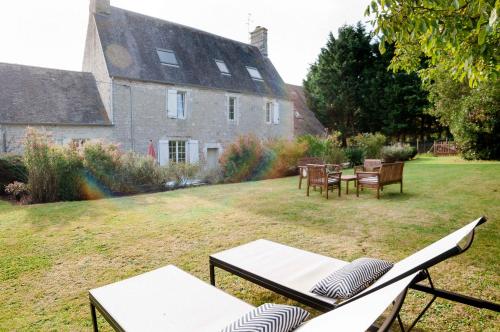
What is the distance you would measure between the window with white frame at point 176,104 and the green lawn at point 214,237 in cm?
868

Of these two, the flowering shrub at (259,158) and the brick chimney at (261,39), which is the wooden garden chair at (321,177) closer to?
the flowering shrub at (259,158)

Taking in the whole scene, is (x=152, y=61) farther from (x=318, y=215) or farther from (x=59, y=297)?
(x=59, y=297)

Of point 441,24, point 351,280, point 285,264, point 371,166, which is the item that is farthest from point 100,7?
point 351,280

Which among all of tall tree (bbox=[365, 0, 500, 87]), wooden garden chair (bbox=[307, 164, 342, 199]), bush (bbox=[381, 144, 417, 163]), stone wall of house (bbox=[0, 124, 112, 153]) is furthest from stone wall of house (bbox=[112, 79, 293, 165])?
tall tree (bbox=[365, 0, 500, 87])

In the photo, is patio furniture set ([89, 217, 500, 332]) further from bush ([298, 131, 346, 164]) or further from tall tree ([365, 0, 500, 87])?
bush ([298, 131, 346, 164])

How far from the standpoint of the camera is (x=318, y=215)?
6043mm

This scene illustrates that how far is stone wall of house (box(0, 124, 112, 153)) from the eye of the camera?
12508 millimetres

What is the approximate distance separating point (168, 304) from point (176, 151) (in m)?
15.3

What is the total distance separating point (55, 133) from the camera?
44.2ft

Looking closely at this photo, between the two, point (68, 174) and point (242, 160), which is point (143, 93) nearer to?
point (242, 160)

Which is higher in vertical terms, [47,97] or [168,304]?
[47,97]

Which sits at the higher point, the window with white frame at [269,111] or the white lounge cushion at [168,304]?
the window with white frame at [269,111]

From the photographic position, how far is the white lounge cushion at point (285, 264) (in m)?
2.32

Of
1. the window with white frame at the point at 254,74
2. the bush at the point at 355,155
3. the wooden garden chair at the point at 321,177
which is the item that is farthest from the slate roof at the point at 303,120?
the wooden garden chair at the point at 321,177
